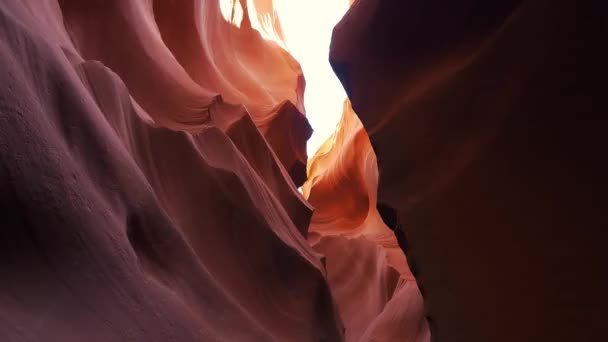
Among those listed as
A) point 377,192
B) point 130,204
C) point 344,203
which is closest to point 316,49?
point 344,203

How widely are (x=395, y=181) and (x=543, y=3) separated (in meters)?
0.62

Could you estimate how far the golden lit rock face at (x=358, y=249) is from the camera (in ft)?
9.04

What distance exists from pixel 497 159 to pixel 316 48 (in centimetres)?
670

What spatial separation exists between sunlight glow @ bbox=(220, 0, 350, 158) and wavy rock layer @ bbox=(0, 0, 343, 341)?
441 cm

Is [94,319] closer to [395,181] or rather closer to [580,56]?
[395,181]

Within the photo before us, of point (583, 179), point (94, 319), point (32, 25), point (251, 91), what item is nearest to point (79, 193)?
point (94, 319)

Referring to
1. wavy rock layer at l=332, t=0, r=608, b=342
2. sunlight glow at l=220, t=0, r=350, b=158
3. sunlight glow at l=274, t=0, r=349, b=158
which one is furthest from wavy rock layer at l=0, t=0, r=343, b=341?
sunlight glow at l=274, t=0, r=349, b=158

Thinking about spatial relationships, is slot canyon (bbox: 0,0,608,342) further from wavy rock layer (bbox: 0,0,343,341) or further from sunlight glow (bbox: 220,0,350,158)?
sunlight glow (bbox: 220,0,350,158)

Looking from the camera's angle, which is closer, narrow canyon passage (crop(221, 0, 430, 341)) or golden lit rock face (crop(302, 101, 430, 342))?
golden lit rock face (crop(302, 101, 430, 342))

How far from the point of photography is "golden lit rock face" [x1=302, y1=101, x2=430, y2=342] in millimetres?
2754

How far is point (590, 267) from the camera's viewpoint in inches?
44.1

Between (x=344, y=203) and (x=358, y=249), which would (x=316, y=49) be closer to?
(x=344, y=203)

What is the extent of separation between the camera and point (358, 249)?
3842 millimetres

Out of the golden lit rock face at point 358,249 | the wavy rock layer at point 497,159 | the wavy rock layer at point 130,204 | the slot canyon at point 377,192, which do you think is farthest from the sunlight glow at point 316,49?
the wavy rock layer at point 497,159
